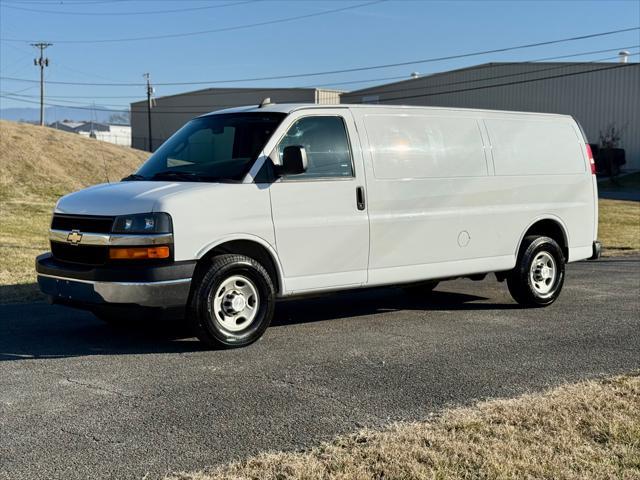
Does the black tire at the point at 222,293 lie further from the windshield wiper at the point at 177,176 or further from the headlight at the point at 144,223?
the windshield wiper at the point at 177,176

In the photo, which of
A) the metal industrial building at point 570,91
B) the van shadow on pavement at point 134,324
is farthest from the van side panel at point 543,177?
the metal industrial building at point 570,91

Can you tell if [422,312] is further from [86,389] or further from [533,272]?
[86,389]

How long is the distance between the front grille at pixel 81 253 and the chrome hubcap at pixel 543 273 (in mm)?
4903

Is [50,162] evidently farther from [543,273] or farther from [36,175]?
[543,273]

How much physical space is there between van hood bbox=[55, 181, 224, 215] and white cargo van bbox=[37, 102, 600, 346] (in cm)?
2

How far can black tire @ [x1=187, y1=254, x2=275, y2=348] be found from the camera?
6.46 meters

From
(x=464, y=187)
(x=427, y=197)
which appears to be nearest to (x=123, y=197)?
(x=427, y=197)

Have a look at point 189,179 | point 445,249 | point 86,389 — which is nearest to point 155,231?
point 189,179

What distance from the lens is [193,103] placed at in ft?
271

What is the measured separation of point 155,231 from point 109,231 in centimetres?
41

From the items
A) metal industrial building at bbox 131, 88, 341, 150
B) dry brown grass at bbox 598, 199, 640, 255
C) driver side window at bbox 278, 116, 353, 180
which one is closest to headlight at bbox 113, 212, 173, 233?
driver side window at bbox 278, 116, 353, 180

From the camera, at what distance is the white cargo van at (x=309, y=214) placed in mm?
6367

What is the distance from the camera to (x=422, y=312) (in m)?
8.71

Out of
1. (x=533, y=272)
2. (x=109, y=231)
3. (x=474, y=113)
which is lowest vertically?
(x=533, y=272)
